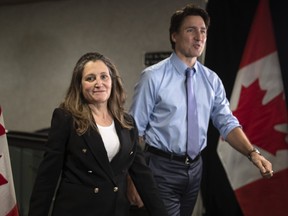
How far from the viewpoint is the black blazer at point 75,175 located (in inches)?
59.8

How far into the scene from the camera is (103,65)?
1604mm

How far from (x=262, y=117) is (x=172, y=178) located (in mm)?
1069

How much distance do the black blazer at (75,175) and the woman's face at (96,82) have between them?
0.44ft

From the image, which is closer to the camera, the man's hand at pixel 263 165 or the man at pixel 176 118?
the man's hand at pixel 263 165

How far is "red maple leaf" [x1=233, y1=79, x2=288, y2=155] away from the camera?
2578 mm

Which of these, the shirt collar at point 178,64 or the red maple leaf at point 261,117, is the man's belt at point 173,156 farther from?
the red maple leaf at point 261,117

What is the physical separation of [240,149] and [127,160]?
2.26 ft

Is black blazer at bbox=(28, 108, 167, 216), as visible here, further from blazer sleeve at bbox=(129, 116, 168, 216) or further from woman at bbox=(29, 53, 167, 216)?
blazer sleeve at bbox=(129, 116, 168, 216)

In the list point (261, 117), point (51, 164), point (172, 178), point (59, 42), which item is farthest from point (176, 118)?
point (59, 42)

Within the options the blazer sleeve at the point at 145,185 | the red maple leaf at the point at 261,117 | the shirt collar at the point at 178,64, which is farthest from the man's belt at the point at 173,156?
the red maple leaf at the point at 261,117

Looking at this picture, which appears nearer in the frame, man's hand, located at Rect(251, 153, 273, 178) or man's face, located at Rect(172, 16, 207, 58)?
man's hand, located at Rect(251, 153, 273, 178)

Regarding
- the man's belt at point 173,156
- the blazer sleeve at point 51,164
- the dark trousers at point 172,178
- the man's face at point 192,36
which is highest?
the man's face at point 192,36

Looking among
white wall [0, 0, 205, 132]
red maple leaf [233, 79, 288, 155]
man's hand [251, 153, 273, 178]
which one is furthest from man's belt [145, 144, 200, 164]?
white wall [0, 0, 205, 132]

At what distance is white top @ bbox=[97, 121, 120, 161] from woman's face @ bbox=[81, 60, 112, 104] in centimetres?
12
